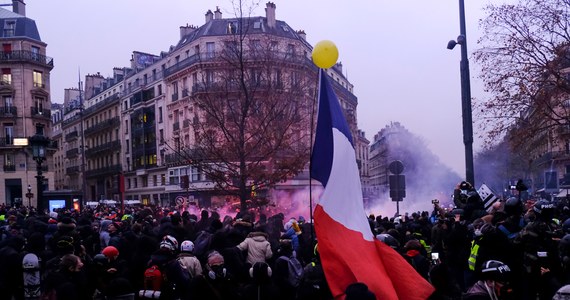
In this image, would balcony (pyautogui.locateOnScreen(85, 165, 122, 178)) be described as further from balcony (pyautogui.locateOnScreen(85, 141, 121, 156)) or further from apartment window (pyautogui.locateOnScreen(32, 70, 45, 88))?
apartment window (pyautogui.locateOnScreen(32, 70, 45, 88))

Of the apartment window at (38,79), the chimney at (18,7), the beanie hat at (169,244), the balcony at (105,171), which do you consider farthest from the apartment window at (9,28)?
the beanie hat at (169,244)

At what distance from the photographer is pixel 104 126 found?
69500 mm

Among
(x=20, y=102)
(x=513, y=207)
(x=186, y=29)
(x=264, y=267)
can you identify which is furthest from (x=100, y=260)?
(x=186, y=29)

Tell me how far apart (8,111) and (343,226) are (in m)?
50.4

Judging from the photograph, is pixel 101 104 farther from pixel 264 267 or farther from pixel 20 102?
pixel 264 267

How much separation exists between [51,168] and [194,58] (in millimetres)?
17861

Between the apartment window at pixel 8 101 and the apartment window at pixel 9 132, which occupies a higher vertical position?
the apartment window at pixel 8 101

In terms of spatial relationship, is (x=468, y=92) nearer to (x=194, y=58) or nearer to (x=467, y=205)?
(x=467, y=205)

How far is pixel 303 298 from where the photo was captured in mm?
6074

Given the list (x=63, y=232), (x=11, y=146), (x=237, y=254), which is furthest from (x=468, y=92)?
(x=11, y=146)

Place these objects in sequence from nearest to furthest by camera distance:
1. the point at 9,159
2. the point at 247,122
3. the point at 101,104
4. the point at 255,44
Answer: the point at 247,122 → the point at 255,44 → the point at 9,159 → the point at 101,104

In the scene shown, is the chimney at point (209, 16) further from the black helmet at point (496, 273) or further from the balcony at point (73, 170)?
the black helmet at point (496, 273)

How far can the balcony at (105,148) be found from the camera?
67.1 meters

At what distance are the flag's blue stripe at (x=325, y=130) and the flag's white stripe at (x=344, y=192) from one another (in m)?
0.07
